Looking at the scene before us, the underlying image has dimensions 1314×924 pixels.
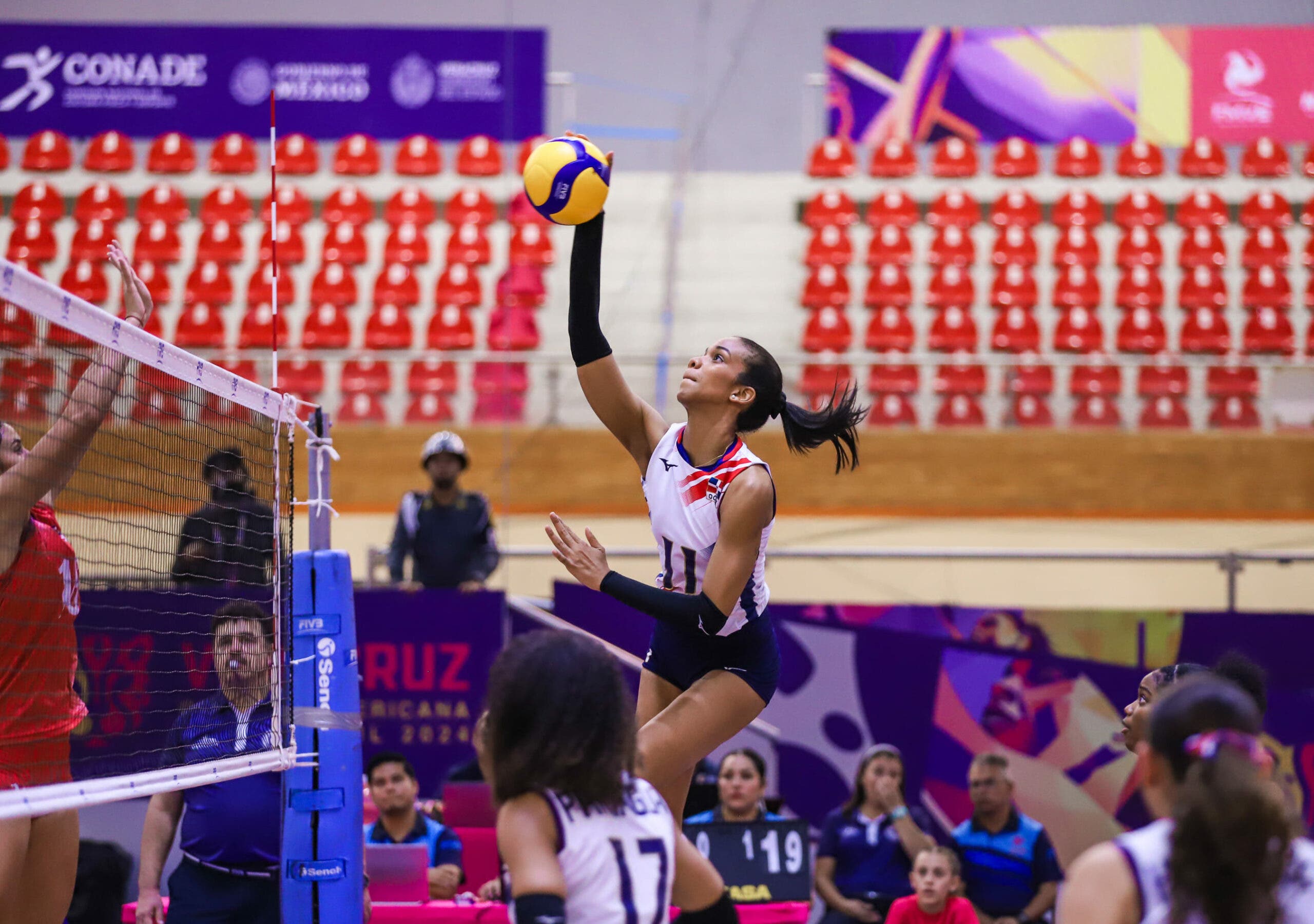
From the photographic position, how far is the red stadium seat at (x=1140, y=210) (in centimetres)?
1468

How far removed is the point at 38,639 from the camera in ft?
13.1

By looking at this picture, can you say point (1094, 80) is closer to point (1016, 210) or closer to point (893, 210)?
point (1016, 210)

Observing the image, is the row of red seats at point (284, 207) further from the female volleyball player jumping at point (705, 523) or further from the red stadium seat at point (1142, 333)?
the female volleyball player jumping at point (705, 523)

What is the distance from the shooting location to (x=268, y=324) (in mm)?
13305

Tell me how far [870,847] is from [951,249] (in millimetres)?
8519

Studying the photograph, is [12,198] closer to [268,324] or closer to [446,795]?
[268,324]

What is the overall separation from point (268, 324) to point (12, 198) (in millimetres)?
3574

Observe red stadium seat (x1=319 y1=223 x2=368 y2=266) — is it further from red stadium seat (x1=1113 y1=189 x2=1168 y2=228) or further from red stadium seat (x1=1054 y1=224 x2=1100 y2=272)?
red stadium seat (x1=1113 y1=189 x2=1168 y2=228)

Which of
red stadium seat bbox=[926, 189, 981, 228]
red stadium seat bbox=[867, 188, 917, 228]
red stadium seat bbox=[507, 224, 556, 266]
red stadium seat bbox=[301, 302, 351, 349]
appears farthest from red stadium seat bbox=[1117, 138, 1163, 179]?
red stadium seat bbox=[301, 302, 351, 349]

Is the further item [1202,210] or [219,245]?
[1202,210]

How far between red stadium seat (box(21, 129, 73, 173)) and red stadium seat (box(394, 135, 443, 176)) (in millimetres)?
3685

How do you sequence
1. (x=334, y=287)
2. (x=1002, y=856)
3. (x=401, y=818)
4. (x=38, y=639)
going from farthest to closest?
(x=334, y=287)
(x=1002, y=856)
(x=401, y=818)
(x=38, y=639)

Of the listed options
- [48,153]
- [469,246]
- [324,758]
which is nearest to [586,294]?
[324,758]

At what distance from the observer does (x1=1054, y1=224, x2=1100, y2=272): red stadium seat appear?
14195mm
